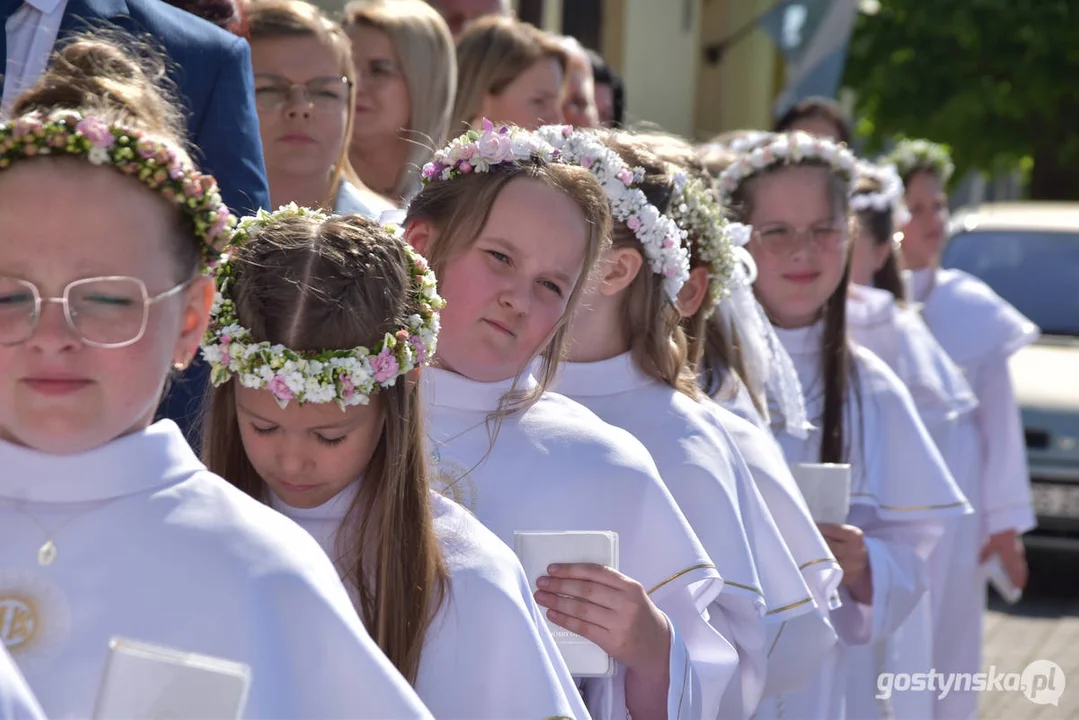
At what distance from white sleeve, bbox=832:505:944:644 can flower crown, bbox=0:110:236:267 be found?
3.06 metres

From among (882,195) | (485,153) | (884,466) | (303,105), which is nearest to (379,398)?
(485,153)

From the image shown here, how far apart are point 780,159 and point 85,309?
11.5 ft

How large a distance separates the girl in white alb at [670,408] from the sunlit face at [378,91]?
1221 millimetres

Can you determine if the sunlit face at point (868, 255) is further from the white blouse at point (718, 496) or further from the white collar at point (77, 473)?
the white collar at point (77, 473)

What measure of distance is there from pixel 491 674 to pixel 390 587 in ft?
0.67

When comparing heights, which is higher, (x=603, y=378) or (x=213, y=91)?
(x=213, y=91)

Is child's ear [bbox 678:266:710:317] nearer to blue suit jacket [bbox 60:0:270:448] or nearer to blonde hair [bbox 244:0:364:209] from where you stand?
blonde hair [bbox 244:0:364:209]

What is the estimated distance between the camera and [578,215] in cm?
350

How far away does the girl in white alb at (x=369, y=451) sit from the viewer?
2631 mm

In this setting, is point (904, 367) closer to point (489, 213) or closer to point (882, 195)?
point (882, 195)

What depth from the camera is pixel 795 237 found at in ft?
17.1

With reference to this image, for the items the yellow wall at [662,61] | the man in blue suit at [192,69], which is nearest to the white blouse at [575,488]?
the man in blue suit at [192,69]

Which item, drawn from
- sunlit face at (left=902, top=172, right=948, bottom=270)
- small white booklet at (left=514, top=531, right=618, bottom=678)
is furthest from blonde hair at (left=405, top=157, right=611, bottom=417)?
sunlit face at (left=902, top=172, right=948, bottom=270)

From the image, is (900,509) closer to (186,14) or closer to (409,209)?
(409,209)
